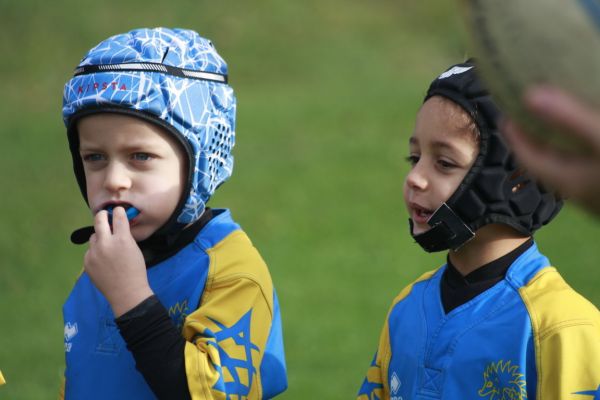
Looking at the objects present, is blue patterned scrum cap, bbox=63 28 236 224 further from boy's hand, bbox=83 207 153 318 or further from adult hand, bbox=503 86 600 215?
adult hand, bbox=503 86 600 215

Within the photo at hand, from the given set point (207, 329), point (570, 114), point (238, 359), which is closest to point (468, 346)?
point (238, 359)

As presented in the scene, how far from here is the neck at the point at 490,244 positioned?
3271 millimetres

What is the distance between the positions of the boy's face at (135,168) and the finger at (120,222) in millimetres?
87

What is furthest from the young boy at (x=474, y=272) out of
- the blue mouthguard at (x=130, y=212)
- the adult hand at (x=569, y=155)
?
the adult hand at (x=569, y=155)

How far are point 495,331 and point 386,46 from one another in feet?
53.8

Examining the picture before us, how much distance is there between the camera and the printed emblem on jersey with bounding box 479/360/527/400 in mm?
2918

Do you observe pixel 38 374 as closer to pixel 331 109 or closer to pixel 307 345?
pixel 307 345

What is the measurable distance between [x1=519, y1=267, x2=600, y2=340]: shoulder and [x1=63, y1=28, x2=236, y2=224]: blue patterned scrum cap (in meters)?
1.31

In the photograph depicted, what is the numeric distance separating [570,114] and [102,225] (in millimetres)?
2092

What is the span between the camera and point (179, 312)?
10.8ft

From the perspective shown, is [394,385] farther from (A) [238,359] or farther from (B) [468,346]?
(A) [238,359]

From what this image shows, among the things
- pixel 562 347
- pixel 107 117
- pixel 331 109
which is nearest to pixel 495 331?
pixel 562 347

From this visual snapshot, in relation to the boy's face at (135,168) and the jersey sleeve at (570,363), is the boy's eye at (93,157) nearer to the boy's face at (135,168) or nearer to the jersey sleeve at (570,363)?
the boy's face at (135,168)

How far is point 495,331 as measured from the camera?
3057mm
